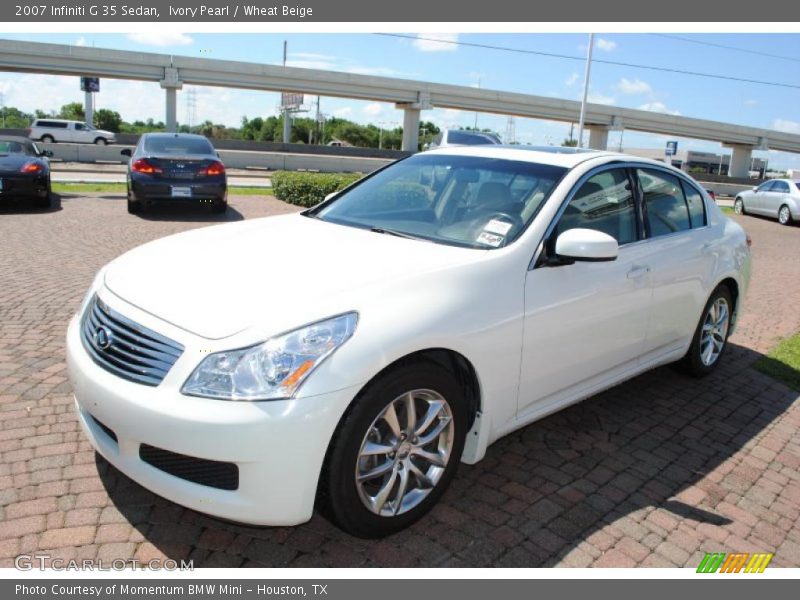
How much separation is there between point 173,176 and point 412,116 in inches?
1831

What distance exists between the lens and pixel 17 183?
12.0m

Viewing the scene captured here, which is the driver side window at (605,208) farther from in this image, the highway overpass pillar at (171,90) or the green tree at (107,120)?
the green tree at (107,120)

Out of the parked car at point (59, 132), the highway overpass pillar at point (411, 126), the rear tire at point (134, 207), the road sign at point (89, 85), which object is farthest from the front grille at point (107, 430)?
the highway overpass pillar at point (411, 126)

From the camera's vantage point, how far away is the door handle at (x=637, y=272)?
4.06 metres

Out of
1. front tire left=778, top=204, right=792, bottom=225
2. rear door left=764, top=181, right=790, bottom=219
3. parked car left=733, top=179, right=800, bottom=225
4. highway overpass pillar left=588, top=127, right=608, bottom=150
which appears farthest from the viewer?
highway overpass pillar left=588, top=127, right=608, bottom=150

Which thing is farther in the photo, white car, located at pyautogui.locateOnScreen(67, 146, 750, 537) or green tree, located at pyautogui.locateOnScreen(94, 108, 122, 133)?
green tree, located at pyautogui.locateOnScreen(94, 108, 122, 133)

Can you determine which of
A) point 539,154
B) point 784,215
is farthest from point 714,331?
point 784,215

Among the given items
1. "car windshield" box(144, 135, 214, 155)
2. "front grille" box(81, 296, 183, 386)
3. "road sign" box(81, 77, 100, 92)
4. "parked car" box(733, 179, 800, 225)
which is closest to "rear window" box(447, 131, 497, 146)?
"parked car" box(733, 179, 800, 225)

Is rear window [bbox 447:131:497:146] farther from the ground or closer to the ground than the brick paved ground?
farther from the ground

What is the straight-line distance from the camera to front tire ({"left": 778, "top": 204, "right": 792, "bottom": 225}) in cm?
2100

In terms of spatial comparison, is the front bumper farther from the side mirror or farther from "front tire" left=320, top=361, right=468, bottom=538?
the side mirror

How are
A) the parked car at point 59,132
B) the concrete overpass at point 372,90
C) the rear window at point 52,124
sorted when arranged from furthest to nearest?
the concrete overpass at point 372,90, the rear window at point 52,124, the parked car at point 59,132

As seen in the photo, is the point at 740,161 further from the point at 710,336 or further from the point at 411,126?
the point at 710,336

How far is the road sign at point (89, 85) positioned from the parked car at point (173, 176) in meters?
43.2
